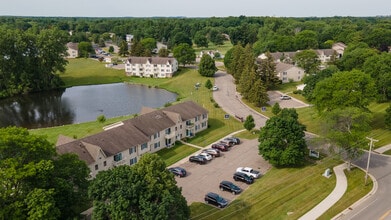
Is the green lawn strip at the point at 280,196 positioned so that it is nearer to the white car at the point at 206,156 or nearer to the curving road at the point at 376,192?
the curving road at the point at 376,192

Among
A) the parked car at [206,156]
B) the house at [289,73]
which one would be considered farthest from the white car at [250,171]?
the house at [289,73]

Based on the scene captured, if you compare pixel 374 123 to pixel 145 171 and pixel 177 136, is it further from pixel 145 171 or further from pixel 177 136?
pixel 145 171

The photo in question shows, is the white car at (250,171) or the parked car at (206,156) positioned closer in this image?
the white car at (250,171)

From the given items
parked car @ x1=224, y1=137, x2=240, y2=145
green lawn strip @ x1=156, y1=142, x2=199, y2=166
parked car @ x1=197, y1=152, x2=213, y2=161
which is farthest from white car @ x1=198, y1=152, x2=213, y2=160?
parked car @ x1=224, y1=137, x2=240, y2=145

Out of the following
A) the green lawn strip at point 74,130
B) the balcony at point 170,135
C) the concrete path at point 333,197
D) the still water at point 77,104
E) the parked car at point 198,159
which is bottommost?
the still water at point 77,104

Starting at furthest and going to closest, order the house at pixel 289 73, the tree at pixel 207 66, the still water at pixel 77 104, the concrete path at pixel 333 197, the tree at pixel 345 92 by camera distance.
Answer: the tree at pixel 207 66 → the house at pixel 289 73 → the still water at pixel 77 104 → the tree at pixel 345 92 → the concrete path at pixel 333 197
